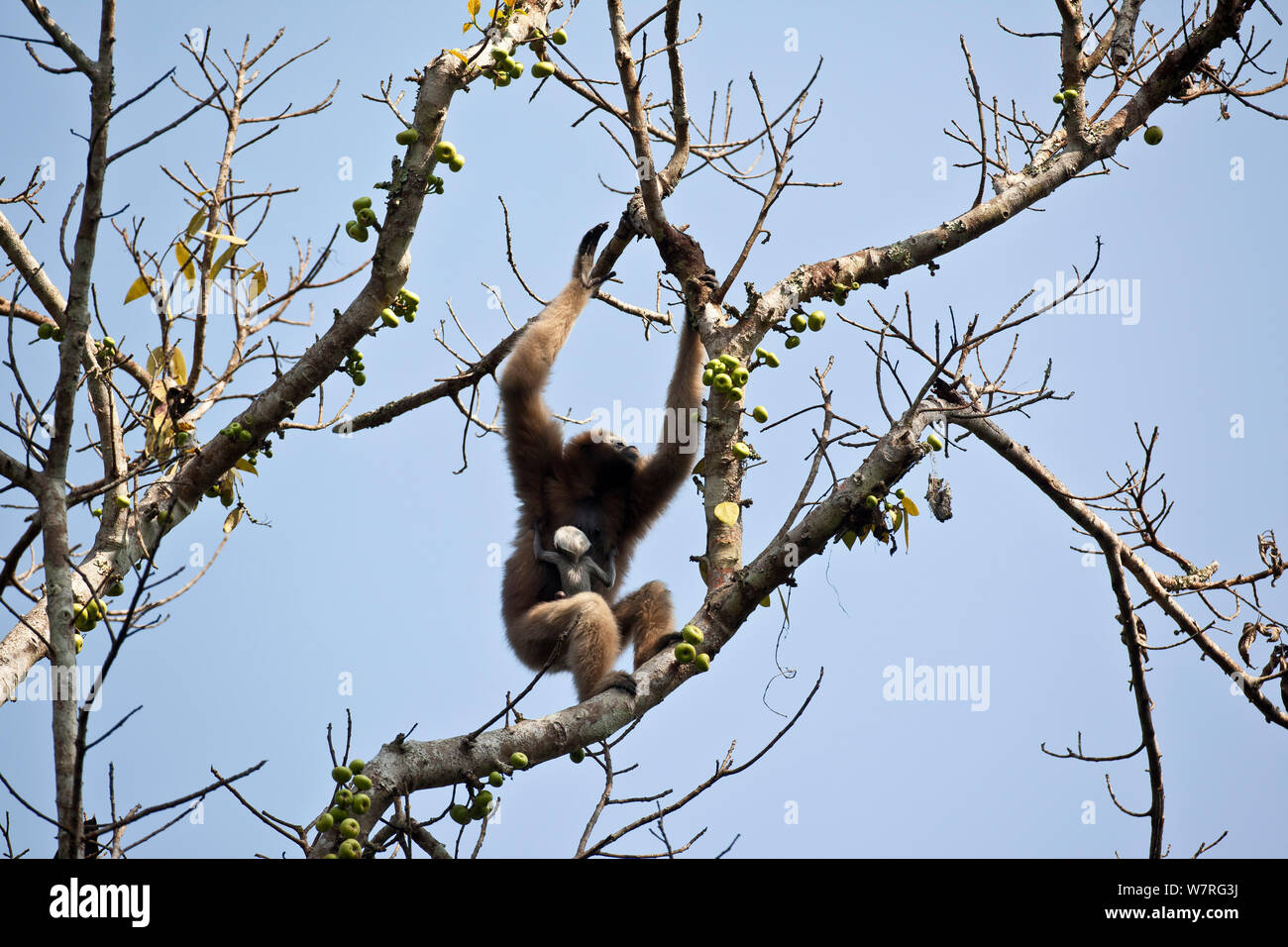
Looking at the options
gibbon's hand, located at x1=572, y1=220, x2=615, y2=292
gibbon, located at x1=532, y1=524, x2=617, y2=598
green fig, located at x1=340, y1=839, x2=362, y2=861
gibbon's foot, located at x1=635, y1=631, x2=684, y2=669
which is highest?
gibbon's hand, located at x1=572, y1=220, x2=615, y2=292

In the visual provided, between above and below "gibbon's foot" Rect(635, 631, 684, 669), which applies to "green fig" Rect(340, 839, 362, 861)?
below

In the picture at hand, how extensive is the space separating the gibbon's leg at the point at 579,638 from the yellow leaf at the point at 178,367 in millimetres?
2936

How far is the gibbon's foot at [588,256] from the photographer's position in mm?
8305

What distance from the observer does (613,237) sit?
25.7ft

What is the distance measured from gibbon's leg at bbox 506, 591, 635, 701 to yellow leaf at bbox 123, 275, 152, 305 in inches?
131

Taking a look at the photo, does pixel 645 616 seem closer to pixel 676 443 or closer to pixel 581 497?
pixel 676 443

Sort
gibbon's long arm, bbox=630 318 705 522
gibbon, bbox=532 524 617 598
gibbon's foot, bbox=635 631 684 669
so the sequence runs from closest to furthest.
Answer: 1. gibbon's foot, bbox=635 631 684 669
2. gibbon's long arm, bbox=630 318 705 522
3. gibbon, bbox=532 524 617 598

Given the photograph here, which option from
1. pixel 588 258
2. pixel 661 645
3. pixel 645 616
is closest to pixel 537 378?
pixel 588 258

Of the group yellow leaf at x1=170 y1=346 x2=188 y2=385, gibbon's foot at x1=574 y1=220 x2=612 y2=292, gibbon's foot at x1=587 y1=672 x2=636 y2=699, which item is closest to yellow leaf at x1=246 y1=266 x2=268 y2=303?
yellow leaf at x1=170 y1=346 x2=188 y2=385

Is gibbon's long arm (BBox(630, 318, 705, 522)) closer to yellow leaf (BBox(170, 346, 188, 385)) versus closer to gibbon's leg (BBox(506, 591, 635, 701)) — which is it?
gibbon's leg (BBox(506, 591, 635, 701))

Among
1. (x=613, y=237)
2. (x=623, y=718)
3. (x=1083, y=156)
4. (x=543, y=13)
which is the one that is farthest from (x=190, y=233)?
(x=1083, y=156)

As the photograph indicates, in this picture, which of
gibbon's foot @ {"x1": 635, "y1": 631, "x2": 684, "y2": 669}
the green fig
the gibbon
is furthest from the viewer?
the gibbon

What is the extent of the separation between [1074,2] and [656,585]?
17.6 feet

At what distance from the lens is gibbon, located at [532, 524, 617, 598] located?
8.50 metres
